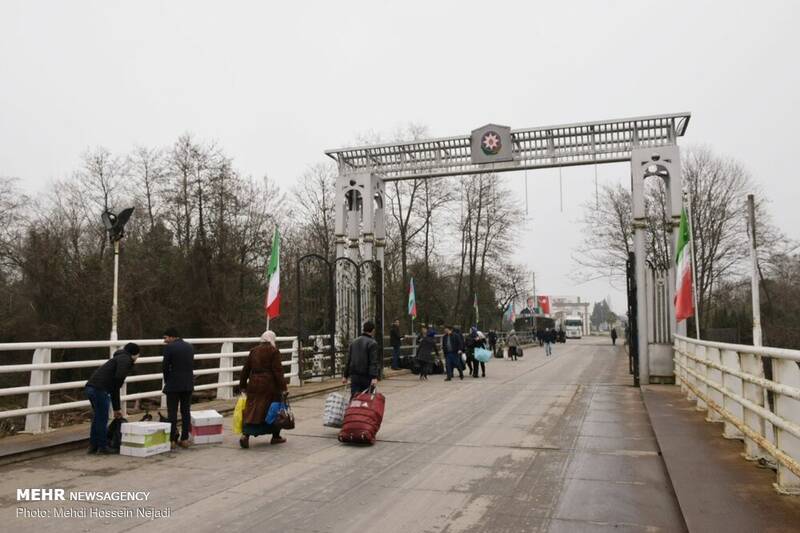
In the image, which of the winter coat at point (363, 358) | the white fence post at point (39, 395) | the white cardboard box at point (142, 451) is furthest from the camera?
the winter coat at point (363, 358)

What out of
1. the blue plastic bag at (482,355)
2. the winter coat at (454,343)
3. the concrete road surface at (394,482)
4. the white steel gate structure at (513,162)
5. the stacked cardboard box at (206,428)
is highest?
the white steel gate structure at (513,162)

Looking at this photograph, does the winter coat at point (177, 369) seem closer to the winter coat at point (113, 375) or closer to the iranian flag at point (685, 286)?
the winter coat at point (113, 375)

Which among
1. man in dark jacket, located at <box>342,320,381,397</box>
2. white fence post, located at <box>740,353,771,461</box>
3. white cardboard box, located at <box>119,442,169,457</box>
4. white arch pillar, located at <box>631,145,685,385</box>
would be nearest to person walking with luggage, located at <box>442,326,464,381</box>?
white arch pillar, located at <box>631,145,685,385</box>

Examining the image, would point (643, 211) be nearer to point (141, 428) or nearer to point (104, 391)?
point (141, 428)

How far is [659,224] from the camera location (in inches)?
1487

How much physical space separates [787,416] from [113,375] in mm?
7890

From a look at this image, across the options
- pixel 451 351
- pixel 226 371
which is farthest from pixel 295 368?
pixel 451 351

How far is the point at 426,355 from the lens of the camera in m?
20.6

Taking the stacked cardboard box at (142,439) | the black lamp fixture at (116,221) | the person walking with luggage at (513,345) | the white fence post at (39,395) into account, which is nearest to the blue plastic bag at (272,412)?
the stacked cardboard box at (142,439)

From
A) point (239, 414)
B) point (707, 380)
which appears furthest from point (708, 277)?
point (239, 414)

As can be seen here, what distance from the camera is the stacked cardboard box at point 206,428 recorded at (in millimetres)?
8953

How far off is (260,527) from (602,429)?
6797 millimetres

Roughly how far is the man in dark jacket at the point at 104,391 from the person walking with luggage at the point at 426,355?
12867 millimetres

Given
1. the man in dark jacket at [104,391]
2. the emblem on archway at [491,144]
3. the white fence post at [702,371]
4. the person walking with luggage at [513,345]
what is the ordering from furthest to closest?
the person walking with luggage at [513,345]
the emblem on archway at [491,144]
the white fence post at [702,371]
the man in dark jacket at [104,391]
